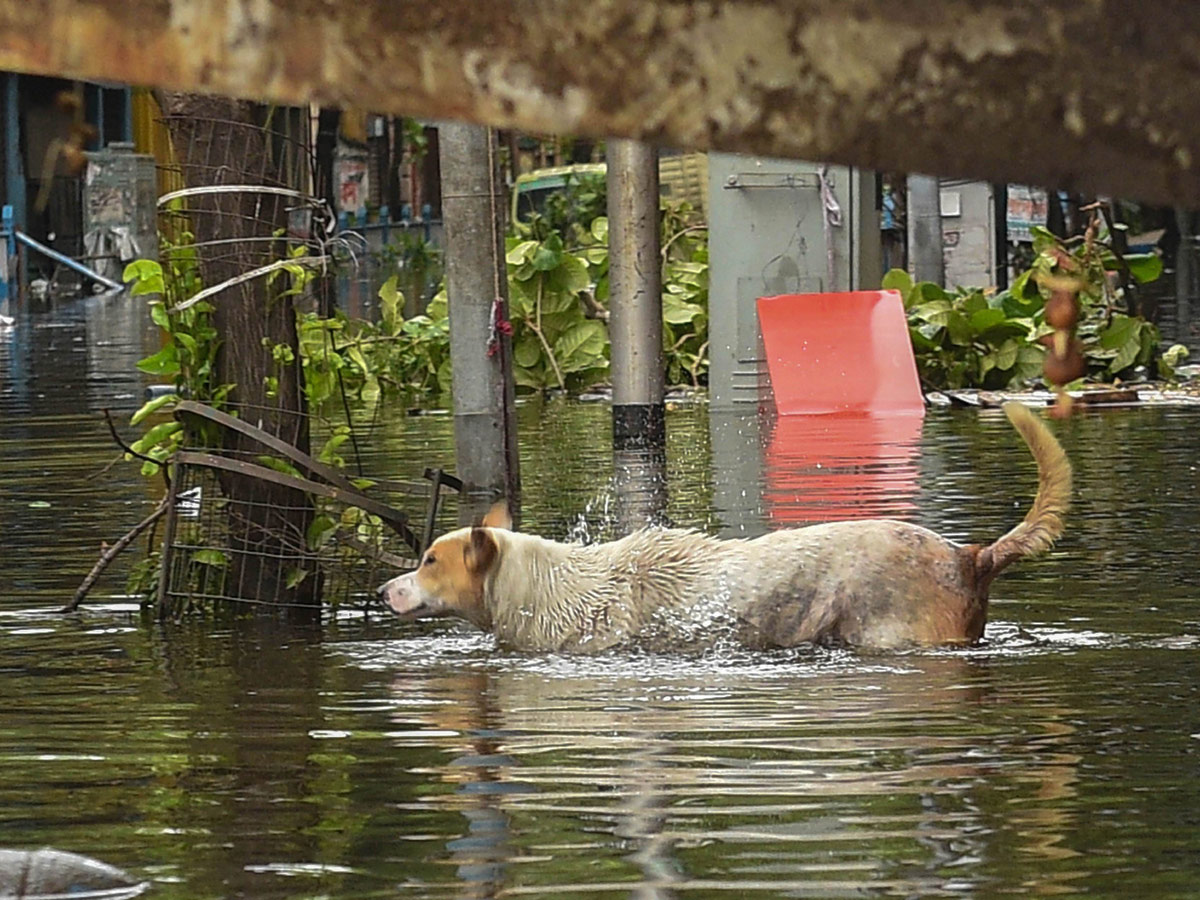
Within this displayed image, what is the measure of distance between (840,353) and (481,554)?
8794 mm

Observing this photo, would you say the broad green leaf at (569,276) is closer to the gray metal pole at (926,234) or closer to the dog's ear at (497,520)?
the gray metal pole at (926,234)

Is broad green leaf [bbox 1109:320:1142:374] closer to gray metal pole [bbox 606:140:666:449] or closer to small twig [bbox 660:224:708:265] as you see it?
small twig [bbox 660:224:708:265]

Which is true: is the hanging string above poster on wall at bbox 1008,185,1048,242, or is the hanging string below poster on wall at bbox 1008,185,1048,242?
below

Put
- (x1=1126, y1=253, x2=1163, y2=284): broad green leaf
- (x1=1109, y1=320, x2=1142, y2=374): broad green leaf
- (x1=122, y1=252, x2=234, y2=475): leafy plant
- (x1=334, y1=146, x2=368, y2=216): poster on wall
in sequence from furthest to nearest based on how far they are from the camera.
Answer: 1. (x1=334, y1=146, x2=368, y2=216): poster on wall
2. (x1=1126, y1=253, x2=1163, y2=284): broad green leaf
3. (x1=1109, y1=320, x2=1142, y2=374): broad green leaf
4. (x1=122, y1=252, x2=234, y2=475): leafy plant

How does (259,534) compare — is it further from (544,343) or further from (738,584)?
(544,343)

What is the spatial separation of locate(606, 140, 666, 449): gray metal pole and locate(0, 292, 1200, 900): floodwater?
129 inches

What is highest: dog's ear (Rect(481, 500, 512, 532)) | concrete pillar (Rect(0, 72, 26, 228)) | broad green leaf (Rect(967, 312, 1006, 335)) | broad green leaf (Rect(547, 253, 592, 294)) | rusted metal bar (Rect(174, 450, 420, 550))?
concrete pillar (Rect(0, 72, 26, 228))

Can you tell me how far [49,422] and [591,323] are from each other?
4189 millimetres

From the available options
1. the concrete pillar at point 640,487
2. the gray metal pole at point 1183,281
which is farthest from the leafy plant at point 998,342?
the concrete pillar at point 640,487

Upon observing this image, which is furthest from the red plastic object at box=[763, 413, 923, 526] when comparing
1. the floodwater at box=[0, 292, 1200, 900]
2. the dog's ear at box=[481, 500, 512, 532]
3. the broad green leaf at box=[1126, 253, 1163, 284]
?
the broad green leaf at box=[1126, 253, 1163, 284]

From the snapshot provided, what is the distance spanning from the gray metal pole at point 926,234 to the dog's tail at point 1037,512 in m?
16.6

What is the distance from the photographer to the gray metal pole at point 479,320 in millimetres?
10977

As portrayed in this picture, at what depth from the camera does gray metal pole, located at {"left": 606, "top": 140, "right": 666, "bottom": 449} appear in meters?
14.5

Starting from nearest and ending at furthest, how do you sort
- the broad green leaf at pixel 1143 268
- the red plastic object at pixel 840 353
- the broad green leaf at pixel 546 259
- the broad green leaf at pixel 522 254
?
the red plastic object at pixel 840 353 → the broad green leaf at pixel 546 259 → the broad green leaf at pixel 522 254 → the broad green leaf at pixel 1143 268
